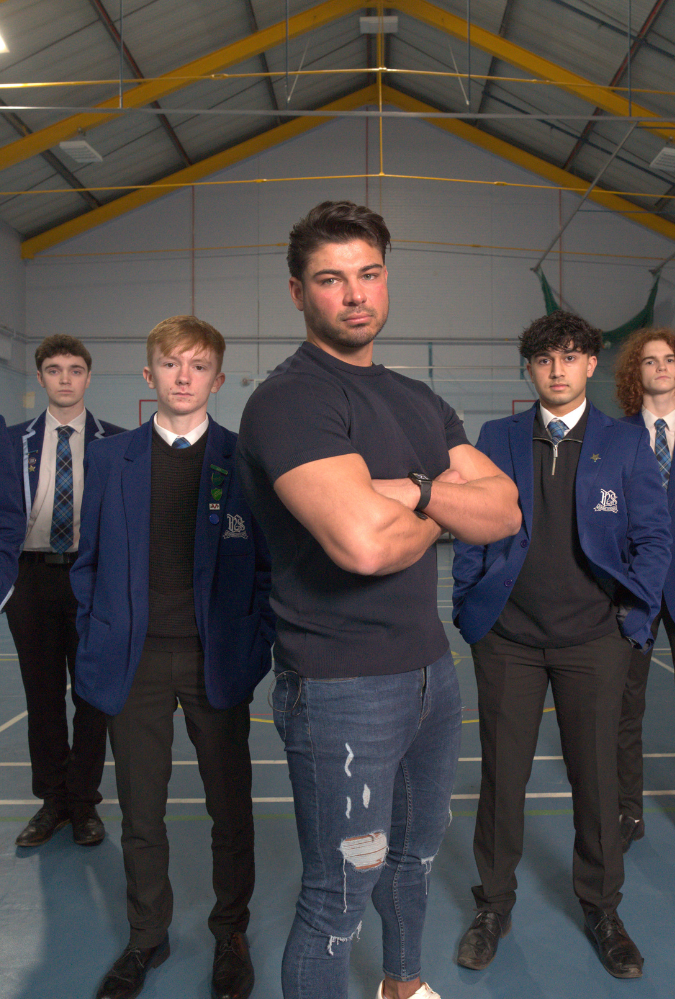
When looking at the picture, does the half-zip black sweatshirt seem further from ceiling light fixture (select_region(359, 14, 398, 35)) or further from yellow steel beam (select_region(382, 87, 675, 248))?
yellow steel beam (select_region(382, 87, 675, 248))

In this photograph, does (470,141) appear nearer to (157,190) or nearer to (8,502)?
(157,190)

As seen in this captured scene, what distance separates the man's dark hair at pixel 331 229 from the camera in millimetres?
1619

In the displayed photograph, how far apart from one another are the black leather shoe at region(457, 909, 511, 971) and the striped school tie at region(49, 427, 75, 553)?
1966 mm

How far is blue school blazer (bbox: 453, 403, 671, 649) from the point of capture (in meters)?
2.34

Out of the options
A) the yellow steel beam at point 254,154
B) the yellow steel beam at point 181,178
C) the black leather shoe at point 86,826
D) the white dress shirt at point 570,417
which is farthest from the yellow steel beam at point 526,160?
the black leather shoe at point 86,826

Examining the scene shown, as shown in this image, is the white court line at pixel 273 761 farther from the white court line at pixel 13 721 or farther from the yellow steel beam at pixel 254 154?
the yellow steel beam at pixel 254 154

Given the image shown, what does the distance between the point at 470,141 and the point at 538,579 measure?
14.6 metres

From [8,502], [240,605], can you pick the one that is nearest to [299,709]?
[240,605]

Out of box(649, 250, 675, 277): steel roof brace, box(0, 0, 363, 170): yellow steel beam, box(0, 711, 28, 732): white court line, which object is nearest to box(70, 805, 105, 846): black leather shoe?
box(0, 711, 28, 732): white court line

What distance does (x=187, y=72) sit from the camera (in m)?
11.3

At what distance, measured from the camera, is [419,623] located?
1.61 meters

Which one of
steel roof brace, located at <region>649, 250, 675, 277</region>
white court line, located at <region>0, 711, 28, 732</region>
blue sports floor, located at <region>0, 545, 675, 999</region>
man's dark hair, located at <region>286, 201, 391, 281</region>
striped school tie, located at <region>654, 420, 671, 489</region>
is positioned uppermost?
steel roof brace, located at <region>649, 250, 675, 277</region>

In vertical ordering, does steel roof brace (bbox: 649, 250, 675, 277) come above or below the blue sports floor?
above

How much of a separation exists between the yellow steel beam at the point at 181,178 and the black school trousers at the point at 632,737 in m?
14.1
